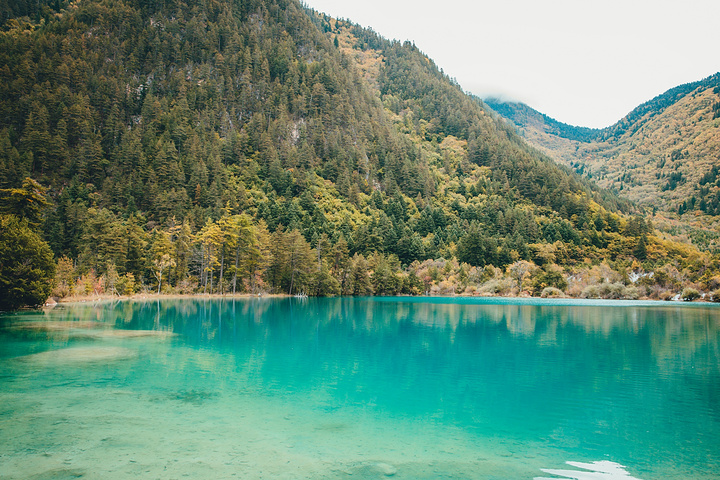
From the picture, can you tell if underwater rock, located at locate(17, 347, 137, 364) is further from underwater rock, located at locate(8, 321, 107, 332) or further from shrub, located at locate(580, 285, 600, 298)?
shrub, located at locate(580, 285, 600, 298)

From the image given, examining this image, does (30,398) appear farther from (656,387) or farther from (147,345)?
(656,387)

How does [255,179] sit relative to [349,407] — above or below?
above

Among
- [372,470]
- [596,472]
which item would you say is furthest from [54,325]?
[596,472]

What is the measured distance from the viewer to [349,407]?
46.1 ft

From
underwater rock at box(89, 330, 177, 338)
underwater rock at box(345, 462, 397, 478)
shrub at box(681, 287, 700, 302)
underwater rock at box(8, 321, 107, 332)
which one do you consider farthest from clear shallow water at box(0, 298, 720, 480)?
shrub at box(681, 287, 700, 302)

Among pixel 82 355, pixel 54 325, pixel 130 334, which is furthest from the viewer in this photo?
pixel 54 325

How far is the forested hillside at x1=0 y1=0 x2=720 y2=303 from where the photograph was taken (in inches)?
3194

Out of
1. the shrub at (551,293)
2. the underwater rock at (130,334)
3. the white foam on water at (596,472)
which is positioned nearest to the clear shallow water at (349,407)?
the white foam on water at (596,472)

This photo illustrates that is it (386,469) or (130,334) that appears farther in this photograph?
(130,334)

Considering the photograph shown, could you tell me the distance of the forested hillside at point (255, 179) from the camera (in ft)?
266

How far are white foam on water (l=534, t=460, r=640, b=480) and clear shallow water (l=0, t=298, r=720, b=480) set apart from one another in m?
0.21

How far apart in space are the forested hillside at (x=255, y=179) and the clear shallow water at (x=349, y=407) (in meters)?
31.3

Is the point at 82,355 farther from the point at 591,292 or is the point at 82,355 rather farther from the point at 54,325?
the point at 591,292

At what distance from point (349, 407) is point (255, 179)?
112 m
